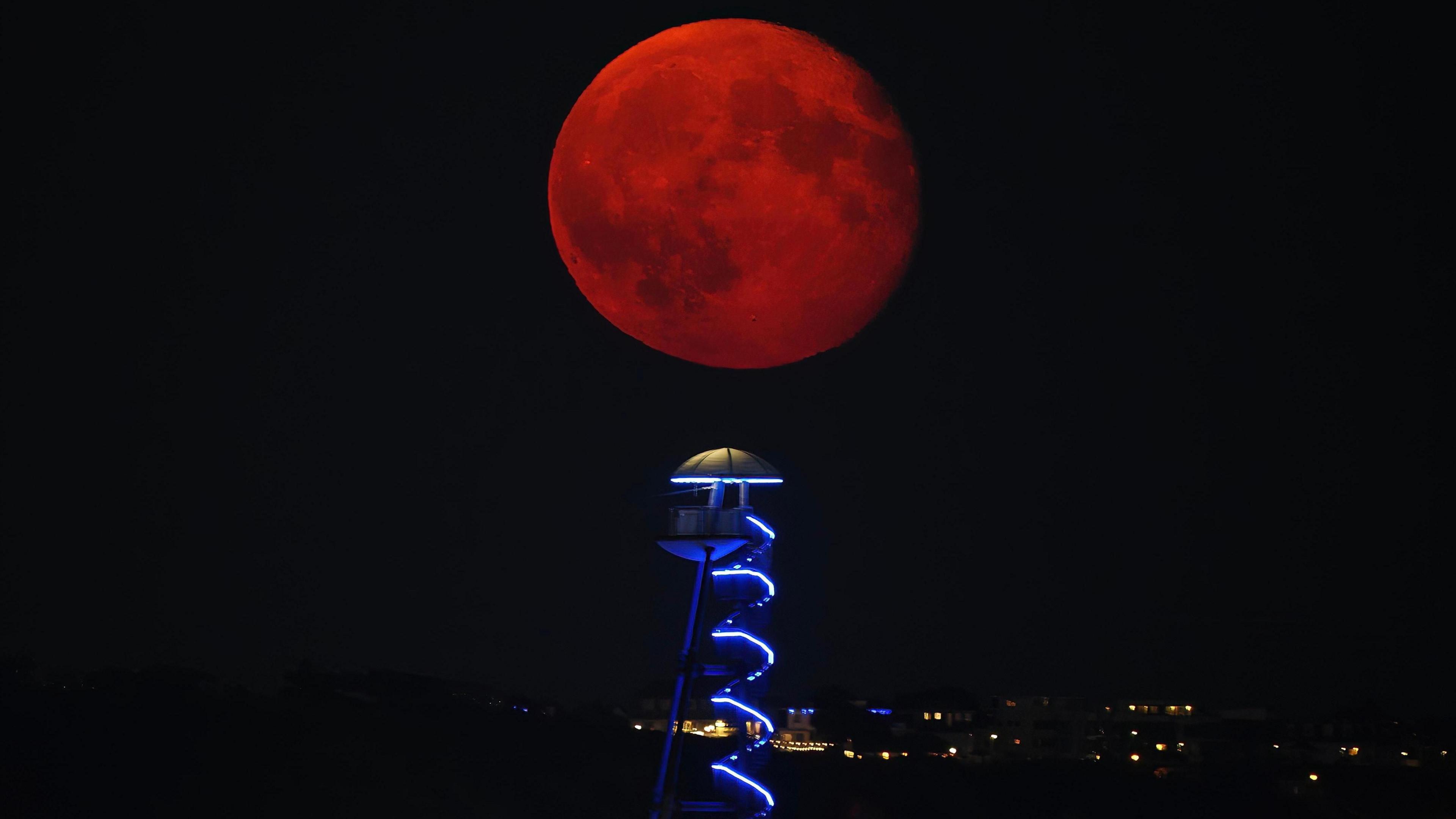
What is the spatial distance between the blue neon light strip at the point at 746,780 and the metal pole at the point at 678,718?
59.5 inches

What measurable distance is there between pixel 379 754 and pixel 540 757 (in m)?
8.97

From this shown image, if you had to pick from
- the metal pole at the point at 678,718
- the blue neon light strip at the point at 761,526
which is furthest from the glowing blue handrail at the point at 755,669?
the metal pole at the point at 678,718

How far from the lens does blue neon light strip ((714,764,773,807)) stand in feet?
109

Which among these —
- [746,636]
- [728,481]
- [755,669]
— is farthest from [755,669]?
[728,481]

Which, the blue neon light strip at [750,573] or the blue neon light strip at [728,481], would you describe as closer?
the blue neon light strip at [728,481]

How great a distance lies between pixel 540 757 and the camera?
61.2 metres

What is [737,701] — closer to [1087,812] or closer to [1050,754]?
[1087,812]

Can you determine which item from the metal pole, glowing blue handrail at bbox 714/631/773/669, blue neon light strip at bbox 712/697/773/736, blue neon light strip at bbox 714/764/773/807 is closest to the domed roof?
the metal pole

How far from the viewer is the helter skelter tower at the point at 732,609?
105 feet

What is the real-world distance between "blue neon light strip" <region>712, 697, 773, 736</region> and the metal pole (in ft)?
4.05

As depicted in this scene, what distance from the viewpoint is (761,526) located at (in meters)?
32.5

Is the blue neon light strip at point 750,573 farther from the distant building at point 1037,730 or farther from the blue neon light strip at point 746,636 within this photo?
the distant building at point 1037,730

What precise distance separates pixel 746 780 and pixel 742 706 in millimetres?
1709

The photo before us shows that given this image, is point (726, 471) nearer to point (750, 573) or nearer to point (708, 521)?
point (708, 521)
